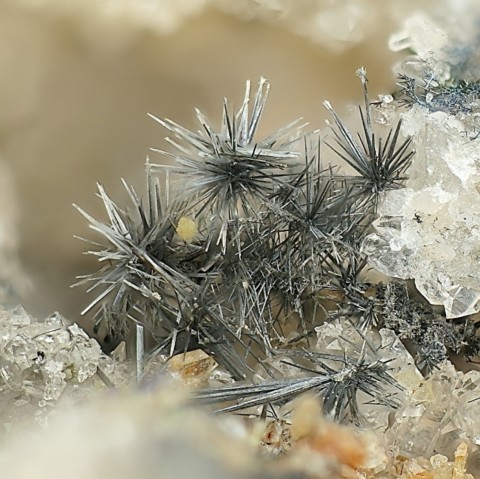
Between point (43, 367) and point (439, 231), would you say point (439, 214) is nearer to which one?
point (439, 231)

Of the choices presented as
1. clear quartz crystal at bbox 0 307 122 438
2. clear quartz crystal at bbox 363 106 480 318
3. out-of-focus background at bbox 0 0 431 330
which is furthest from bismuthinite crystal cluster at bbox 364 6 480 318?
clear quartz crystal at bbox 0 307 122 438

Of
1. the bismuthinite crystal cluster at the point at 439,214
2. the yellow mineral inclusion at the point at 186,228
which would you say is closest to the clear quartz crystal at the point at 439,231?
the bismuthinite crystal cluster at the point at 439,214

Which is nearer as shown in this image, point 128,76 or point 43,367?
point 43,367

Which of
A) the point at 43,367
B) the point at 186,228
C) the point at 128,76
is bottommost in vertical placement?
the point at 43,367

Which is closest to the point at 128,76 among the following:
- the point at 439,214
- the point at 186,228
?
the point at 186,228

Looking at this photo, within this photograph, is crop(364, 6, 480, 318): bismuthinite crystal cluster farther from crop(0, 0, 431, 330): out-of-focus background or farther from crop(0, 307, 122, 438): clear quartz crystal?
crop(0, 307, 122, 438): clear quartz crystal

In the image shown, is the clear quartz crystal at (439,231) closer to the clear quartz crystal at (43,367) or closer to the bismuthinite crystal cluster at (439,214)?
the bismuthinite crystal cluster at (439,214)
